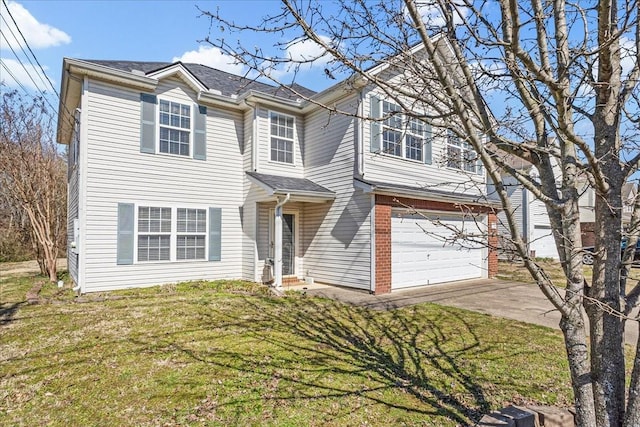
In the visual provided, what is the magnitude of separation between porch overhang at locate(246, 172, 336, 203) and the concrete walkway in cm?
258

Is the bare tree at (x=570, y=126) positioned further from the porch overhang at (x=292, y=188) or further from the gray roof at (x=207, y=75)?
the gray roof at (x=207, y=75)

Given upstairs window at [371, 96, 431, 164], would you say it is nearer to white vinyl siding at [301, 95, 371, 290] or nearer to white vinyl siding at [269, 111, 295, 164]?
white vinyl siding at [301, 95, 371, 290]

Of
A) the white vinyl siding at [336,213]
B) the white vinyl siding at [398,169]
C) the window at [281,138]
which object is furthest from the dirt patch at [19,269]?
the white vinyl siding at [398,169]

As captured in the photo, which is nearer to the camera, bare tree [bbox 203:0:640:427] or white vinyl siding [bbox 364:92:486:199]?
bare tree [bbox 203:0:640:427]

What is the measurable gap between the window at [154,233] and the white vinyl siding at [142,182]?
0.19 metres

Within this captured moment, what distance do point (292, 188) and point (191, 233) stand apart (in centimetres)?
326

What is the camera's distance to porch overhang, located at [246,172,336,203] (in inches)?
368

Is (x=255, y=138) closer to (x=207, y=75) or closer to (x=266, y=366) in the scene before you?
(x=207, y=75)

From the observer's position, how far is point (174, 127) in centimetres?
998

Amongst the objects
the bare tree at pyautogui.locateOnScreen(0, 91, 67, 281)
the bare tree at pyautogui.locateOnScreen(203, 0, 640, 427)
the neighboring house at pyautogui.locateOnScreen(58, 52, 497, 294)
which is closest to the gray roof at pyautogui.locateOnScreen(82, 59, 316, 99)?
the neighboring house at pyautogui.locateOnScreen(58, 52, 497, 294)

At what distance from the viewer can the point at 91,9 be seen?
744cm

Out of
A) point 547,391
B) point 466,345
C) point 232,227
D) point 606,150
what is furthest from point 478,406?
point 232,227

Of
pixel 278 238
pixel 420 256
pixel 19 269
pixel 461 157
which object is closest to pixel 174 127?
pixel 278 238

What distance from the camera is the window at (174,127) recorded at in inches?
384
